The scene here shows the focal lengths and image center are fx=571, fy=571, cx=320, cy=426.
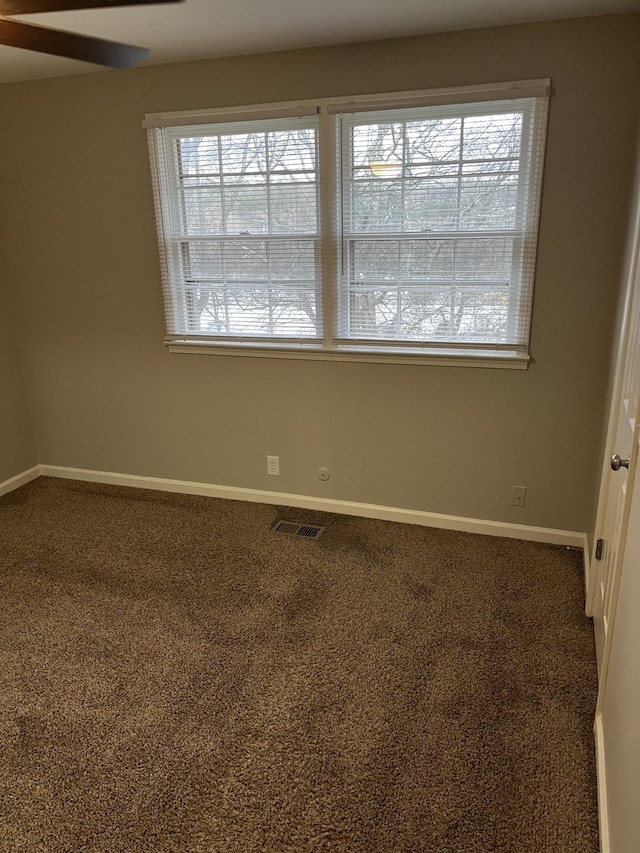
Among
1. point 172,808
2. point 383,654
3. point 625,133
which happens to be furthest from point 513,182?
point 172,808

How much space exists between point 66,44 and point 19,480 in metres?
3.02

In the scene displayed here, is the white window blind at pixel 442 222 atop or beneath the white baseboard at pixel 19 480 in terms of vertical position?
atop

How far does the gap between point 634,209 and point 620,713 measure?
1.84 metres

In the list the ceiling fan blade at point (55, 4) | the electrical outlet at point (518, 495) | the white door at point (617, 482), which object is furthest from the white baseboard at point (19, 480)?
the white door at point (617, 482)

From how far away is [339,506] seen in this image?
3.38 metres

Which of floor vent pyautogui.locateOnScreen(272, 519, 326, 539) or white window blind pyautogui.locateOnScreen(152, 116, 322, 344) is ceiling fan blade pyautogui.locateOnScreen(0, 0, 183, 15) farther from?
floor vent pyautogui.locateOnScreen(272, 519, 326, 539)

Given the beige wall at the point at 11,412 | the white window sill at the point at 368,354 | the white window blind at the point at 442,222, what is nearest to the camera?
the white window blind at the point at 442,222

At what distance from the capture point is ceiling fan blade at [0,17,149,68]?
1.51 m

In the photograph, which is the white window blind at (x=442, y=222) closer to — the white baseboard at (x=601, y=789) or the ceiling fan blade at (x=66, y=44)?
the ceiling fan blade at (x=66, y=44)

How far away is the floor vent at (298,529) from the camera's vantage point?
316 cm

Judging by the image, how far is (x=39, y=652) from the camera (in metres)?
2.29

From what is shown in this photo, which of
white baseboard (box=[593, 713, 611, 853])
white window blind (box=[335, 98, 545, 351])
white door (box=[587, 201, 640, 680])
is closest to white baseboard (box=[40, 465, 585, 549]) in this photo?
white door (box=[587, 201, 640, 680])

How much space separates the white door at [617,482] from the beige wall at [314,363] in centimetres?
53

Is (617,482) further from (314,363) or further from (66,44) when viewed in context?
(66,44)
